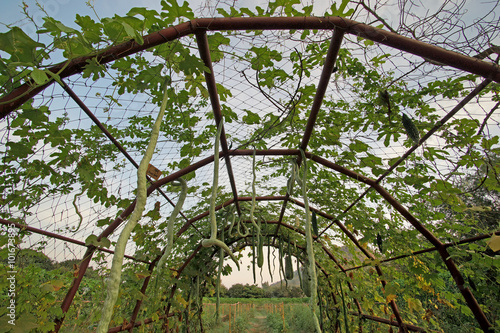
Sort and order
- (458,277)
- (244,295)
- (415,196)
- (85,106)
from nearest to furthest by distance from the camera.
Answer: (85,106)
(458,277)
(415,196)
(244,295)

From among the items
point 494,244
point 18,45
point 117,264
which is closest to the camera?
point 117,264

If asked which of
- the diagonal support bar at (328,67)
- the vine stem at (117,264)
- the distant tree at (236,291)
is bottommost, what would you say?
the vine stem at (117,264)

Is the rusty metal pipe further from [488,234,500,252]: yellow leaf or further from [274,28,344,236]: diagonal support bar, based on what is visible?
[488,234,500,252]: yellow leaf

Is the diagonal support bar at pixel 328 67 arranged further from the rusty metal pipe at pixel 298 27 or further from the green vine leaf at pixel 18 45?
the green vine leaf at pixel 18 45

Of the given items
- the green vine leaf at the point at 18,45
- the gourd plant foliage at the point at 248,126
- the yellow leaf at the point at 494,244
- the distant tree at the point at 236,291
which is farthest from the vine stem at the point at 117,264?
the distant tree at the point at 236,291

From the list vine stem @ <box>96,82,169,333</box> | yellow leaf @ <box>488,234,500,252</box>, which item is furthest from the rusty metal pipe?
yellow leaf @ <box>488,234,500,252</box>

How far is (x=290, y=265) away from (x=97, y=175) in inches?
102

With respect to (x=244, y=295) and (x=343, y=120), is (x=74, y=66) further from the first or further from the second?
(x=244, y=295)

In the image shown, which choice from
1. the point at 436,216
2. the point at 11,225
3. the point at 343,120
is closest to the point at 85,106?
the point at 11,225

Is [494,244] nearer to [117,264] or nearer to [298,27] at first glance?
[298,27]

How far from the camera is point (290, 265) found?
131 inches


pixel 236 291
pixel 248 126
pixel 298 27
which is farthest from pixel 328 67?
pixel 236 291

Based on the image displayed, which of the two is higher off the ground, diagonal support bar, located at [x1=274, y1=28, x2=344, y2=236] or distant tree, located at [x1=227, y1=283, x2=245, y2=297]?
diagonal support bar, located at [x1=274, y1=28, x2=344, y2=236]

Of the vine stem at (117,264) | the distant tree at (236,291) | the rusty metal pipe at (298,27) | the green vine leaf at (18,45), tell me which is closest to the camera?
the vine stem at (117,264)
